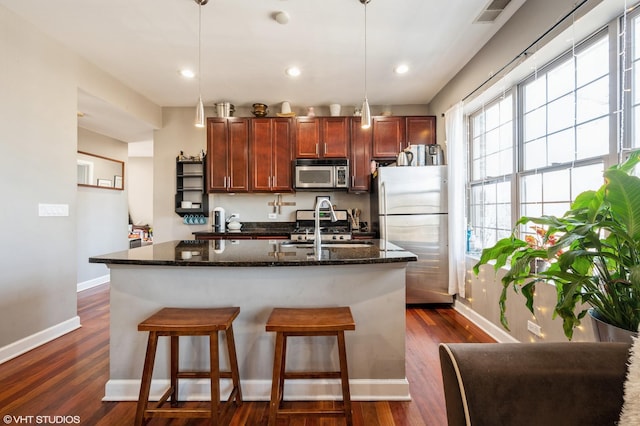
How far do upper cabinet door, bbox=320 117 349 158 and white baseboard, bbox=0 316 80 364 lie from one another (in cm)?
331

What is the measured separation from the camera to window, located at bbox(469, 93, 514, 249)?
2.62m

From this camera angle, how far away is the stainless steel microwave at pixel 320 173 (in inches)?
156

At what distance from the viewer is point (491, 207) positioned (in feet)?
9.45

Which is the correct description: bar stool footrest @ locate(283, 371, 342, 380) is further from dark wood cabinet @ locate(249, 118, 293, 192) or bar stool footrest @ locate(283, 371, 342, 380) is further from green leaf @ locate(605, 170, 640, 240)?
dark wood cabinet @ locate(249, 118, 293, 192)

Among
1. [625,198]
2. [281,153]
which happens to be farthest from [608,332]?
[281,153]

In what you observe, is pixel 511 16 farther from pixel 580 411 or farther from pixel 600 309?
pixel 580 411

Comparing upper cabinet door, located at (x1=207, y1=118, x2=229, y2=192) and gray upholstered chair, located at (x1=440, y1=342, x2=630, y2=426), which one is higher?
upper cabinet door, located at (x1=207, y1=118, x2=229, y2=192)

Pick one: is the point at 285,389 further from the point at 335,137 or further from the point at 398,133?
the point at 398,133

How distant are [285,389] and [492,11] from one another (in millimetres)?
3104

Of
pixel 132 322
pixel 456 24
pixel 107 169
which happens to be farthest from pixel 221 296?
pixel 107 169

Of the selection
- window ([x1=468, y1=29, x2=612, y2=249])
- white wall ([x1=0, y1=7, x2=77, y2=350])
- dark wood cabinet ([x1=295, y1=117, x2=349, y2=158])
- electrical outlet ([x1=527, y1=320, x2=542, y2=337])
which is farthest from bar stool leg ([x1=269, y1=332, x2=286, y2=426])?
dark wood cabinet ([x1=295, y1=117, x2=349, y2=158])

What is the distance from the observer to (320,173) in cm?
397

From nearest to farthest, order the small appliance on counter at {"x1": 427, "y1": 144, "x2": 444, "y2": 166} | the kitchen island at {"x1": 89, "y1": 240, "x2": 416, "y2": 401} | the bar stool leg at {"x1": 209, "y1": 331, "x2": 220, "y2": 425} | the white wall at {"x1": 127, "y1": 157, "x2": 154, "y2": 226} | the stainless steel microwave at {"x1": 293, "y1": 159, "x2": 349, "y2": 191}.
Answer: the bar stool leg at {"x1": 209, "y1": 331, "x2": 220, "y2": 425}
the kitchen island at {"x1": 89, "y1": 240, "x2": 416, "y2": 401}
the small appliance on counter at {"x1": 427, "y1": 144, "x2": 444, "y2": 166}
the stainless steel microwave at {"x1": 293, "y1": 159, "x2": 349, "y2": 191}
the white wall at {"x1": 127, "y1": 157, "x2": 154, "y2": 226}

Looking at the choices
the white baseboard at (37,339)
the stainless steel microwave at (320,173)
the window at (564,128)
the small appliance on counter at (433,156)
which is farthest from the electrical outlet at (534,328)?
the white baseboard at (37,339)
